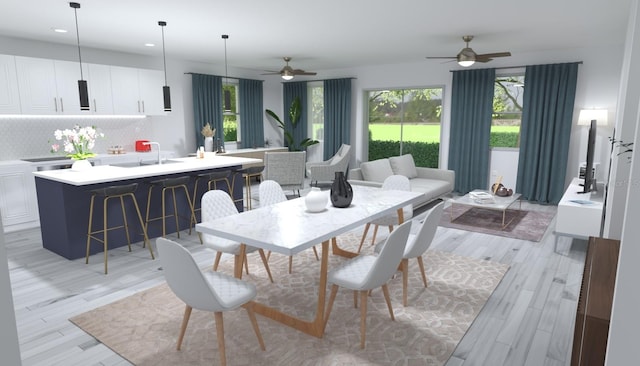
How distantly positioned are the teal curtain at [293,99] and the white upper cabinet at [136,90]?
11.2 ft

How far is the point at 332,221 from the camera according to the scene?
9.16 feet

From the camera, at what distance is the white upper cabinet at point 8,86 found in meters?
5.12

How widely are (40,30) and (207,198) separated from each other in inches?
148

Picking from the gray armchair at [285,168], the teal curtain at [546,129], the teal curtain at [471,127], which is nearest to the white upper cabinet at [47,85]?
the gray armchair at [285,168]

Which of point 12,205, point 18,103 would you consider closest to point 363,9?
point 18,103

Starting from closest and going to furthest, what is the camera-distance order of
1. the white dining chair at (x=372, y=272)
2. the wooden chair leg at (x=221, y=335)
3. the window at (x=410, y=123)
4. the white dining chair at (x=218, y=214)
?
1. the wooden chair leg at (x=221, y=335)
2. the white dining chair at (x=372, y=272)
3. the white dining chair at (x=218, y=214)
4. the window at (x=410, y=123)

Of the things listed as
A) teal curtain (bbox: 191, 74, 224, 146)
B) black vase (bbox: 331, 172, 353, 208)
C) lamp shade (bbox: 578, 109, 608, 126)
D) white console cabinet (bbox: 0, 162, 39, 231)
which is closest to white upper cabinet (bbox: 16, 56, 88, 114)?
white console cabinet (bbox: 0, 162, 39, 231)

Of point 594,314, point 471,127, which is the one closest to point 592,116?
point 471,127

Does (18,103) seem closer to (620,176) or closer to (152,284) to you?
(152,284)

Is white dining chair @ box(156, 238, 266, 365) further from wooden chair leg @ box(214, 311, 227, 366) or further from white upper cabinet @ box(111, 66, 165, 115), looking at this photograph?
white upper cabinet @ box(111, 66, 165, 115)

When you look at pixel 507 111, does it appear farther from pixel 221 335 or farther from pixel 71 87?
pixel 71 87

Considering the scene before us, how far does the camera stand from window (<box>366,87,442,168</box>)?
913 cm

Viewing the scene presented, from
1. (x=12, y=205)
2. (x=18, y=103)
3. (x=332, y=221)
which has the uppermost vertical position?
→ (x=18, y=103)

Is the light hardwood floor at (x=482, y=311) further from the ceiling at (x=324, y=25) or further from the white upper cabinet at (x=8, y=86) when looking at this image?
the ceiling at (x=324, y=25)
